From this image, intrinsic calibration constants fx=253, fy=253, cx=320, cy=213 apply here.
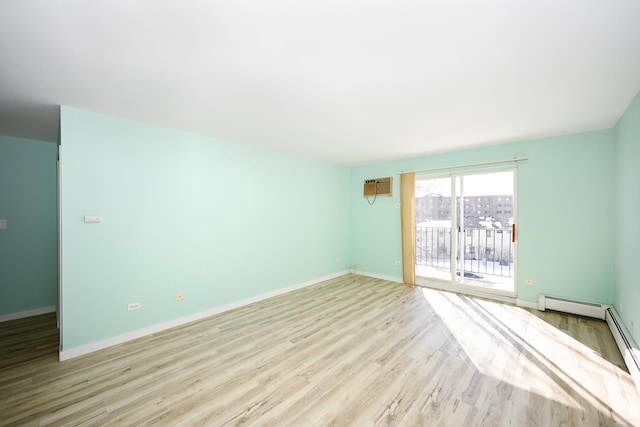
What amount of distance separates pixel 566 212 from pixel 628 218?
3.18 ft

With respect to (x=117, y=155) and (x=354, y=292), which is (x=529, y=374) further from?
(x=117, y=155)

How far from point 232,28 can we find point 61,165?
2.40 m

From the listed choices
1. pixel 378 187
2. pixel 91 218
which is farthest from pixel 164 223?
pixel 378 187

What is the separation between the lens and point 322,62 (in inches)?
72.6

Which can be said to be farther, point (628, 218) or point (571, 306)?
point (571, 306)

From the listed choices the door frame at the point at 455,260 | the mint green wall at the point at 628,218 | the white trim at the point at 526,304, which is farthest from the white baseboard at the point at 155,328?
the mint green wall at the point at 628,218

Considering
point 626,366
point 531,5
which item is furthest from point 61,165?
point 626,366

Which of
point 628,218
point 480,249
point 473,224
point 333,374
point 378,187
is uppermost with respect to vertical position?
point 378,187

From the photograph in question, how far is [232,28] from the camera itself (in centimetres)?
151

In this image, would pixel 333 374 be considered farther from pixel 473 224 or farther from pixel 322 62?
pixel 473 224

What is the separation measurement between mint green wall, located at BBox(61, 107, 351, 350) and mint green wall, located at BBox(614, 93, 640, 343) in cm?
425

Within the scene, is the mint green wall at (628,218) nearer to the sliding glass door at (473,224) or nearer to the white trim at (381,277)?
the sliding glass door at (473,224)

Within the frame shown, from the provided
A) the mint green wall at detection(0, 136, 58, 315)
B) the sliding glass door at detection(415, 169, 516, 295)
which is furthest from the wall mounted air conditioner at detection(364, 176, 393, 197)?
the mint green wall at detection(0, 136, 58, 315)

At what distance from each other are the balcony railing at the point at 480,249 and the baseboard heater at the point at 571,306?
0.80 metres
